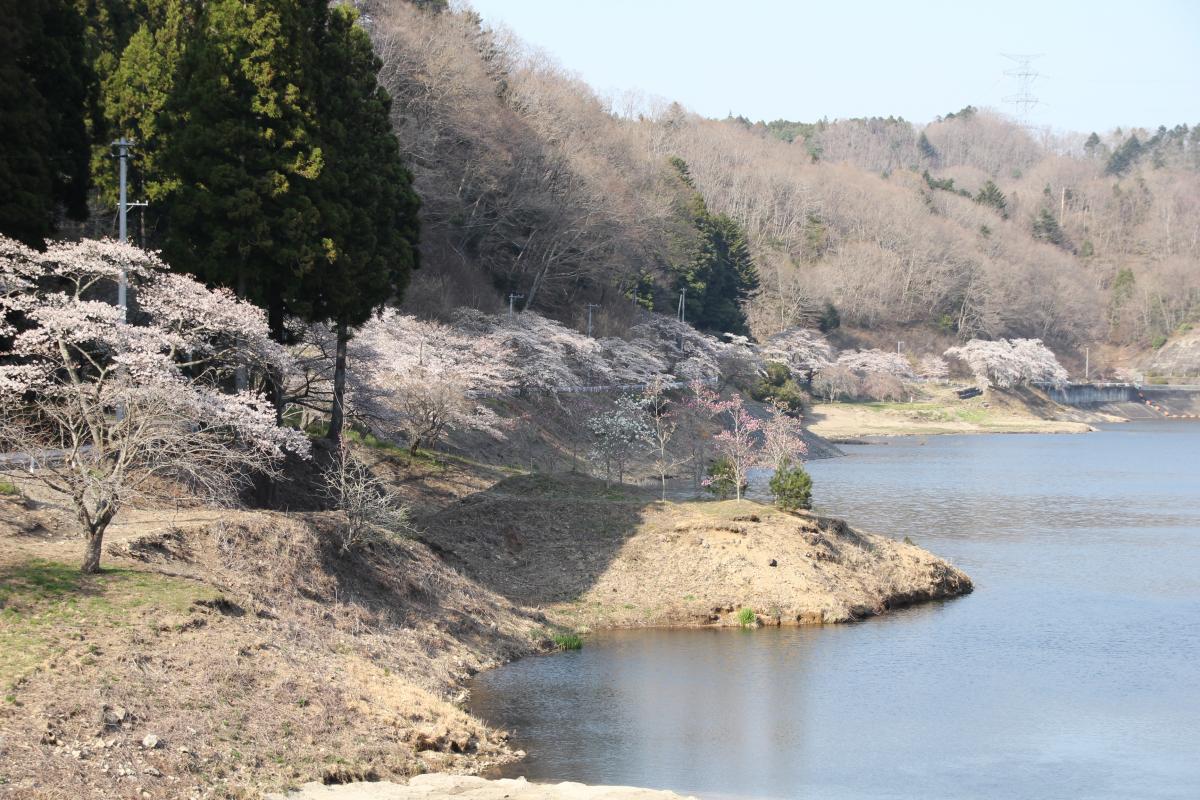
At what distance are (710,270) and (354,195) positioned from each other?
227ft

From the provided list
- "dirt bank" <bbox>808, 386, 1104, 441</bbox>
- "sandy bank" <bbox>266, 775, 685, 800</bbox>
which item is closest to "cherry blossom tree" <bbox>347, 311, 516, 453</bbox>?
"sandy bank" <bbox>266, 775, 685, 800</bbox>

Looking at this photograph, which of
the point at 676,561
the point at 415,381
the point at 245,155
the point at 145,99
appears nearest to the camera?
the point at 245,155

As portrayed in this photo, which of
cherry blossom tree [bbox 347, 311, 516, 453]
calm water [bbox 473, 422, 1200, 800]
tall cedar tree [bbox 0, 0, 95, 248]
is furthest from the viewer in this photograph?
cherry blossom tree [bbox 347, 311, 516, 453]

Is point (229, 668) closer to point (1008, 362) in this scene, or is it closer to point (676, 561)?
point (676, 561)

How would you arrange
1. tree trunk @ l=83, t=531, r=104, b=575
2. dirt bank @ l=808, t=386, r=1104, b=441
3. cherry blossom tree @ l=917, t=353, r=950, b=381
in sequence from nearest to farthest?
tree trunk @ l=83, t=531, r=104, b=575 → dirt bank @ l=808, t=386, r=1104, b=441 → cherry blossom tree @ l=917, t=353, r=950, b=381

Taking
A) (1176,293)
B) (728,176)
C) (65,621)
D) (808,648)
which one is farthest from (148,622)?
(1176,293)

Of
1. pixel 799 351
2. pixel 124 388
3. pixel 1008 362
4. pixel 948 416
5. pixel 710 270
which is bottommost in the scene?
Result: pixel 948 416

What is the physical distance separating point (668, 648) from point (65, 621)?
12.4m

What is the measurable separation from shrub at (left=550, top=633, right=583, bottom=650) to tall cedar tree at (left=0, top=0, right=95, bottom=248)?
13.6 m

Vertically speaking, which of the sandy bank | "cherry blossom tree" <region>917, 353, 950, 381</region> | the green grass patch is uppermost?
"cherry blossom tree" <region>917, 353, 950, 381</region>

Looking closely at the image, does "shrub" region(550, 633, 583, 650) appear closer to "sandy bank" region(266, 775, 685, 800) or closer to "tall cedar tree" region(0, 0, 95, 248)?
"sandy bank" region(266, 775, 685, 800)

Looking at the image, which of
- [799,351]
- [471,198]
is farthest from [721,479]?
[799,351]

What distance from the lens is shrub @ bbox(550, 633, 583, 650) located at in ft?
84.5

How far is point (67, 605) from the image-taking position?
17.6 m
